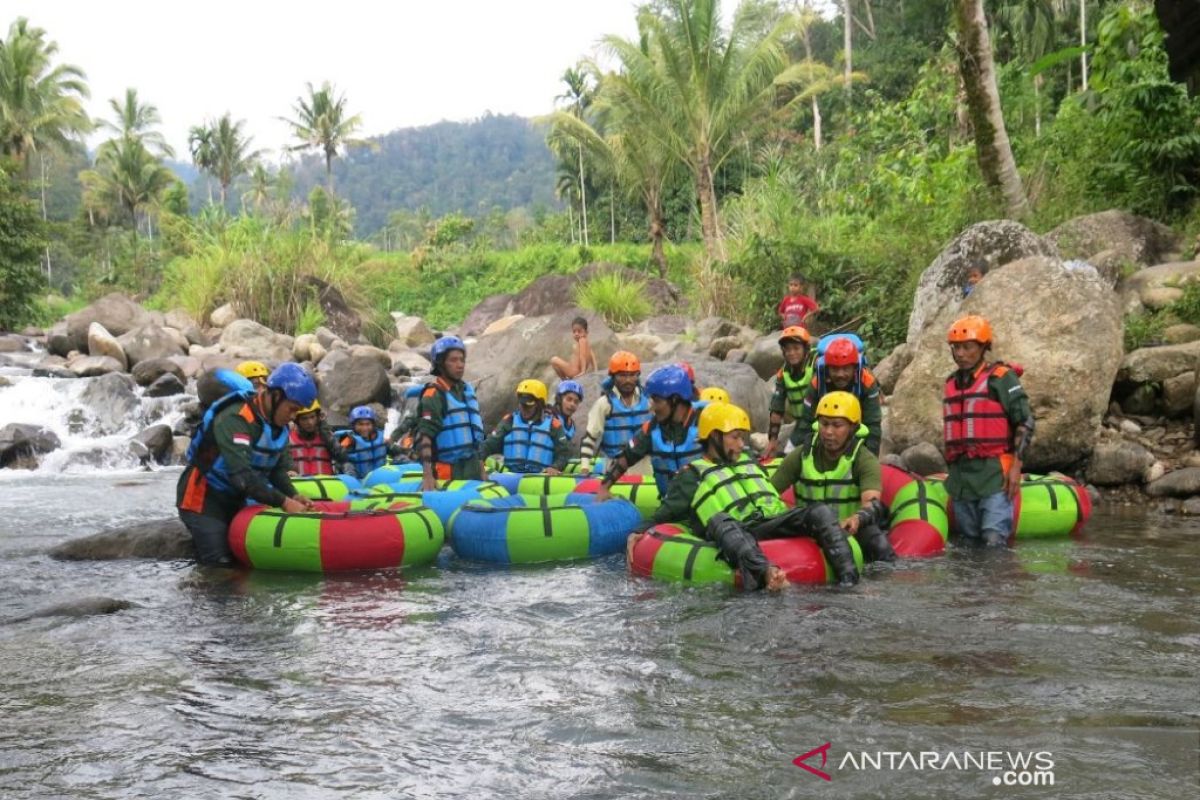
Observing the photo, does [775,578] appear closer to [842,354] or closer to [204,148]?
[842,354]

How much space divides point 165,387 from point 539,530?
12.4m

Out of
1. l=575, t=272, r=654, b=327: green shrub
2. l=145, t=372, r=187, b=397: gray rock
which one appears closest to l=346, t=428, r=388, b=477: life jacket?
l=145, t=372, r=187, b=397: gray rock

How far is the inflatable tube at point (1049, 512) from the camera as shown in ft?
25.2

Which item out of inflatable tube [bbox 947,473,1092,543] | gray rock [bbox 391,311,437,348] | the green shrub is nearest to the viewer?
inflatable tube [bbox 947,473,1092,543]

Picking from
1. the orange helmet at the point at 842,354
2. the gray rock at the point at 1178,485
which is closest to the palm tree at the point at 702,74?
the gray rock at the point at 1178,485

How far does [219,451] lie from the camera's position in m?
7.37

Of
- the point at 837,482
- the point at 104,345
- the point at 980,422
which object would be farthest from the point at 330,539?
the point at 104,345

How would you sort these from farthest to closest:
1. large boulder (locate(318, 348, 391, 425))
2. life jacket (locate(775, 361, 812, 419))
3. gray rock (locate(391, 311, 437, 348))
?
gray rock (locate(391, 311, 437, 348))
large boulder (locate(318, 348, 391, 425))
life jacket (locate(775, 361, 812, 419))

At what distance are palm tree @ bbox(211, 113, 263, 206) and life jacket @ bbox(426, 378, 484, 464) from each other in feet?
160

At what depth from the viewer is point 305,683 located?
5.04 meters

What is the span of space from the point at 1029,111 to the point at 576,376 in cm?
1187

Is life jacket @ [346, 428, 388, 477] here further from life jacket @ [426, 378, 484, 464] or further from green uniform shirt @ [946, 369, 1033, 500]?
green uniform shirt @ [946, 369, 1033, 500]

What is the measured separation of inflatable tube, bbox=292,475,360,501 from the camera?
8867 millimetres

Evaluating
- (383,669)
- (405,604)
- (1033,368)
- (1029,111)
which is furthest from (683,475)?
(1029,111)
